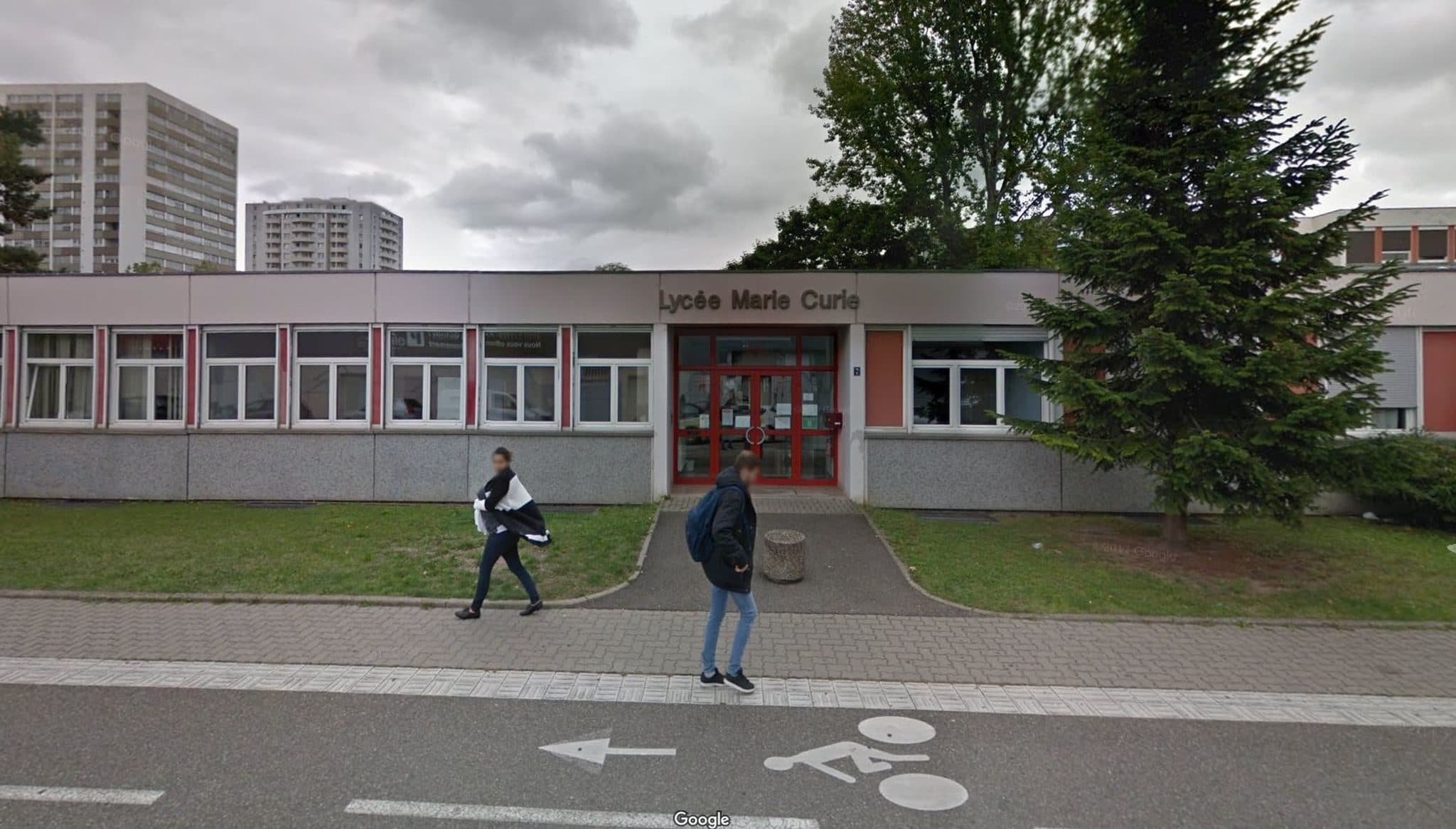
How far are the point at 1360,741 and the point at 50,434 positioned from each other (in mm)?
18157

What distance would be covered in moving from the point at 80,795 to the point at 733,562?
3615 mm

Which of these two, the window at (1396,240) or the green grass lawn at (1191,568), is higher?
the window at (1396,240)

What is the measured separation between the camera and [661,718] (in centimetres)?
443

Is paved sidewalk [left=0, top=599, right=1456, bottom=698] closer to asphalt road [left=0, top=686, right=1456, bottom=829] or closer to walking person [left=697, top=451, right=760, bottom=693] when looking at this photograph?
walking person [left=697, top=451, right=760, bottom=693]

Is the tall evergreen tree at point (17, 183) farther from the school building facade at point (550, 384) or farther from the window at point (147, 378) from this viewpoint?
the window at point (147, 378)

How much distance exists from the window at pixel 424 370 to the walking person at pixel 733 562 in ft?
28.7

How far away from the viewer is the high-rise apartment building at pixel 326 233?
93.2 m

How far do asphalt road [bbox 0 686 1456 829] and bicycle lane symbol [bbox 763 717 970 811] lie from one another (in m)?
0.06

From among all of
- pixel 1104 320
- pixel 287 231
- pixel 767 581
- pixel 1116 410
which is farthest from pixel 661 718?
pixel 287 231

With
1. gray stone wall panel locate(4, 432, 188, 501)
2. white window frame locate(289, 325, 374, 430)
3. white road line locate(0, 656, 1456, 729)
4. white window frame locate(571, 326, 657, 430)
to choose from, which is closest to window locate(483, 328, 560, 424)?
white window frame locate(571, 326, 657, 430)

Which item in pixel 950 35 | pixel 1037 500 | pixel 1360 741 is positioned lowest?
pixel 1360 741

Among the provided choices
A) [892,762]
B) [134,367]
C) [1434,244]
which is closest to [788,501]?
[892,762]

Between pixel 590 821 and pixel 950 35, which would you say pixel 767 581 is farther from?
pixel 950 35

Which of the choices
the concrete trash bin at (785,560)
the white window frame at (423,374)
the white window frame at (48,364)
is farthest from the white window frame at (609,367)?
the white window frame at (48,364)
